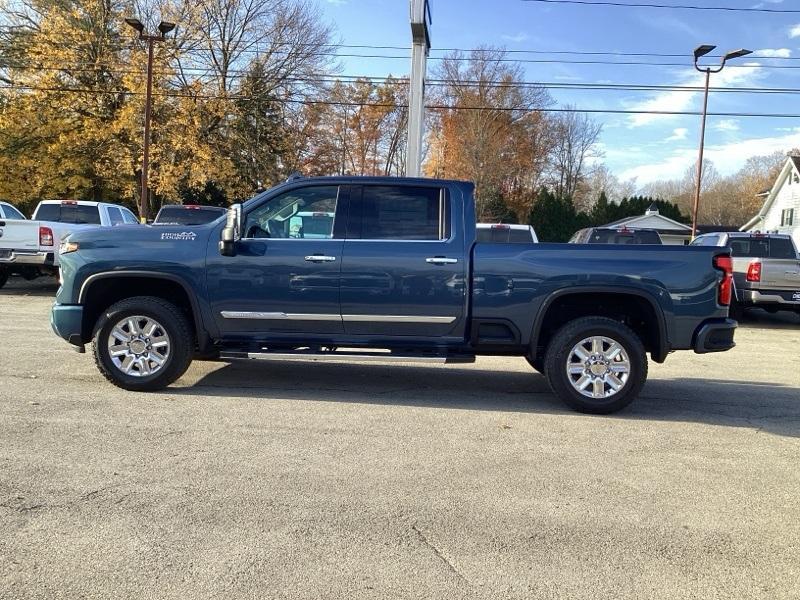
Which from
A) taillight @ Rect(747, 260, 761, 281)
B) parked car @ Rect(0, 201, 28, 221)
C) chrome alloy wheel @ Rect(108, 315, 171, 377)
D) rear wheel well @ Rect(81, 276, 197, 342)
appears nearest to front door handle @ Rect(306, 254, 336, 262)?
rear wheel well @ Rect(81, 276, 197, 342)

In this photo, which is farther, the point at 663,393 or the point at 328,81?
the point at 328,81

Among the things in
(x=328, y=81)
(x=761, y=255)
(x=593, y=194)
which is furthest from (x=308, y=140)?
(x=593, y=194)

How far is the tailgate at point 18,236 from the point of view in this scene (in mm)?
13578

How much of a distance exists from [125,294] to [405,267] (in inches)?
111

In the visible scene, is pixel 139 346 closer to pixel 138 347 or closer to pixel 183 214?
pixel 138 347

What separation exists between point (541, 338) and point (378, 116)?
42.7 meters

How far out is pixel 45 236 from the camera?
13523mm

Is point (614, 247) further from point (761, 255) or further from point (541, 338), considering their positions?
point (761, 255)

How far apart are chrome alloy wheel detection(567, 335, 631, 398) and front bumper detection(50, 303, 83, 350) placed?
15.0 feet

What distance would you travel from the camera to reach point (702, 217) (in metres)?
84.1

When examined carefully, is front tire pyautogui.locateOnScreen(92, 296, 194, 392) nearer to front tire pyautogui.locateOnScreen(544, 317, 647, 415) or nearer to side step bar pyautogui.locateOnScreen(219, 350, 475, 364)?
side step bar pyautogui.locateOnScreen(219, 350, 475, 364)

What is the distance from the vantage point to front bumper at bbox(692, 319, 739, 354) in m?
5.71

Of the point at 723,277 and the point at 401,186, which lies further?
the point at 401,186

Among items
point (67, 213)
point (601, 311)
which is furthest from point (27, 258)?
point (601, 311)
